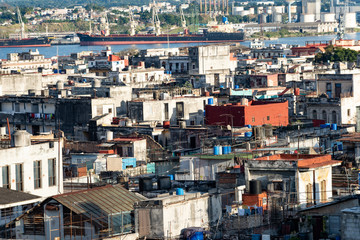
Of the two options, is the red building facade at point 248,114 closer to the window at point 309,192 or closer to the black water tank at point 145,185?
the black water tank at point 145,185

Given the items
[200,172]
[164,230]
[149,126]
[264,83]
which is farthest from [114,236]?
[264,83]

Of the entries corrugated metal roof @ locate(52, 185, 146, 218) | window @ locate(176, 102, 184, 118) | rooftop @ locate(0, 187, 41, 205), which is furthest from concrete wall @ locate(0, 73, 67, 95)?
corrugated metal roof @ locate(52, 185, 146, 218)

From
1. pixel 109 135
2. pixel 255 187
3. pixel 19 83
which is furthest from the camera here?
pixel 19 83

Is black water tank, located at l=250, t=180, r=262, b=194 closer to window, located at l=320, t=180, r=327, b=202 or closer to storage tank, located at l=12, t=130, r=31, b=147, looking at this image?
window, located at l=320, t=180, r=327, b=202

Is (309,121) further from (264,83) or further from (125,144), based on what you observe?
(264,83)

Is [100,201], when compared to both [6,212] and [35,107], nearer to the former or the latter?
[6,212]

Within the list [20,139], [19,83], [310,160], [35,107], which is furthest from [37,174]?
[19,83]
